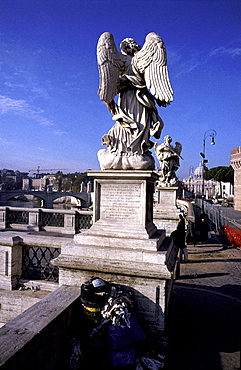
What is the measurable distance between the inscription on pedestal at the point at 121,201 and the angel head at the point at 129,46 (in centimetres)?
212

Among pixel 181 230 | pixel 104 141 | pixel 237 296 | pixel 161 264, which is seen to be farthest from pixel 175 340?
pixel 181 230

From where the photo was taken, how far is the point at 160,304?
3180 mm

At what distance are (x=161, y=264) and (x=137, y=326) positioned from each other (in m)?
0.73

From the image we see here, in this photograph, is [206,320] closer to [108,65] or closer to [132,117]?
[132,117]

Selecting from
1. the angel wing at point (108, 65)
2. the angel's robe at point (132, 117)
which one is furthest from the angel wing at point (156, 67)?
the angel wing at point (108, 65)

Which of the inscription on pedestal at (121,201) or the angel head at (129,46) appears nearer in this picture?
the inscription on pedestal at (121,201)

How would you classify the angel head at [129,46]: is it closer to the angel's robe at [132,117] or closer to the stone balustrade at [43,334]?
the angel's robe at [132,117]

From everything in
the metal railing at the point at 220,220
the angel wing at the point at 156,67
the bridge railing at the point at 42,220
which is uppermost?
the angel wing at the point at 156,67

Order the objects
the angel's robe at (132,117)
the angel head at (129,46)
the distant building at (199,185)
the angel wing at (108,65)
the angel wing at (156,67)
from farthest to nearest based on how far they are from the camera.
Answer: the distant building at (199,185)
the angel head at (129,46)
the angel's robe at (132,117)
the angel wing at (108,65)
the angel wing at (156,67)

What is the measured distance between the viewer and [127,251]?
338 cm

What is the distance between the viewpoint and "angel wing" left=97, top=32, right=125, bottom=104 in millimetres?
3748

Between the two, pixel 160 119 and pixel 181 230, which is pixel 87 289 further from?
pixel 181 230

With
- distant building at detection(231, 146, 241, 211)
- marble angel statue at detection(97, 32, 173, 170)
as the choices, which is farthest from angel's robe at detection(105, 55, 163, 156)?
distant building at detection(231, 146, 241, 211)

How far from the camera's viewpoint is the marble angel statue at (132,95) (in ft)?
12.1
